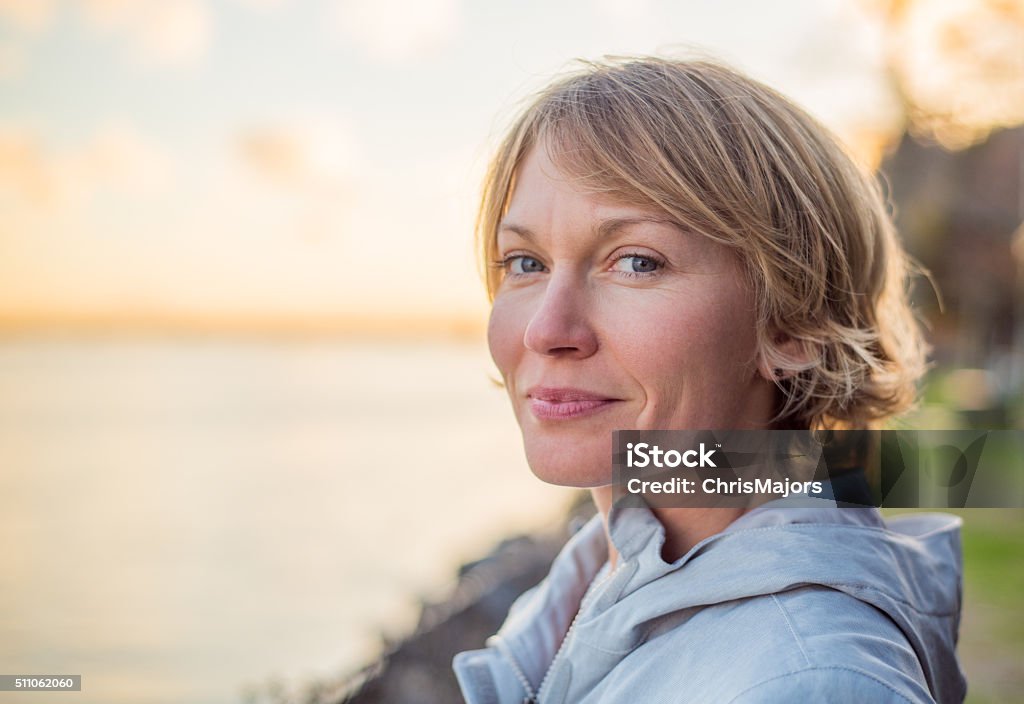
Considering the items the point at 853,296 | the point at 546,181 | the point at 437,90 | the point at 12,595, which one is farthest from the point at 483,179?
the point at 437,90

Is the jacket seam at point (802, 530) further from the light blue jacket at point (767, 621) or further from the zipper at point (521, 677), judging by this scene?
the zipper at point (521, 677)

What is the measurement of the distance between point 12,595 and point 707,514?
12113 millimetres

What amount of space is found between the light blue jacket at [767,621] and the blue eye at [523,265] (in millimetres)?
466

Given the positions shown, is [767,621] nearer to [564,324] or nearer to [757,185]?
[564,324]

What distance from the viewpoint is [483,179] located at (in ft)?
5.92

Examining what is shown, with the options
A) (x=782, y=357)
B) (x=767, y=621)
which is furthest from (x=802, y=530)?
(x=782, y=357)

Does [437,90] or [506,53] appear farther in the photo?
[437,90]

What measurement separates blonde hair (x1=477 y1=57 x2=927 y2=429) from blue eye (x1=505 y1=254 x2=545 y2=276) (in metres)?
0.14

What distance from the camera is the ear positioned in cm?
153

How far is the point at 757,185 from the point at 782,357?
0.31 metres

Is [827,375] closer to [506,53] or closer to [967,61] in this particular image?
[506,53]

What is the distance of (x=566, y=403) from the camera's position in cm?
148

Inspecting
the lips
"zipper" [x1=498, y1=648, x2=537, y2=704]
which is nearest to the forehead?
the lips

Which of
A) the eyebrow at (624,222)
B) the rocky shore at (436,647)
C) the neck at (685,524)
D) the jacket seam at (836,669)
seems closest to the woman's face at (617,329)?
the eyebrow at (624,222)
